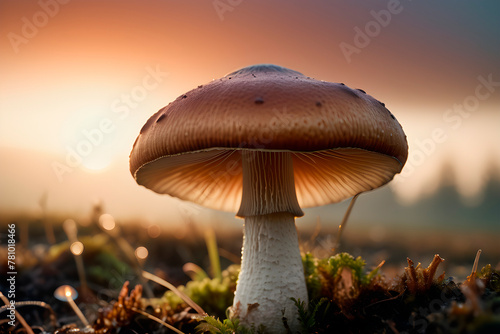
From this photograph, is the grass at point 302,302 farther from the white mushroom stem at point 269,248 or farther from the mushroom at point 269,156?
the mushroom at point 269,156

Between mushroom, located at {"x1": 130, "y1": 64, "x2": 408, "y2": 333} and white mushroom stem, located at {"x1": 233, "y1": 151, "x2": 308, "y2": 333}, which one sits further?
white mushroom stem, located at {"x1": 233, "y1": 151, "x2": 308, "y2": 333}

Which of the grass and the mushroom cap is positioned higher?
the mushroom cap

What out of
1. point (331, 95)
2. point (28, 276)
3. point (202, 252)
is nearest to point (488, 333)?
point (331, 95)

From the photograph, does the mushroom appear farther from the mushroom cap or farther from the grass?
the grass

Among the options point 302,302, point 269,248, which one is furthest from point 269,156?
point 302,302

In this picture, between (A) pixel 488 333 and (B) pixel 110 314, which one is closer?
(A) pixel 488 333

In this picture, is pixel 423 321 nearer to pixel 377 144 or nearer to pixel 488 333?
pixel 488 333

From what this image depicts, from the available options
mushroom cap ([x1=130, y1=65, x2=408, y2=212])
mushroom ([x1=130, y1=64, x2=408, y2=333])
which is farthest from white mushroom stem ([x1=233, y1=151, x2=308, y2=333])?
mushroom cap ([x1=130, y1=65, x2=408, y2=212])

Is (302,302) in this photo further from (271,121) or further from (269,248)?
(271,121)
